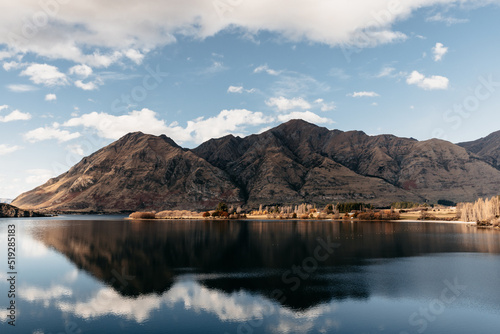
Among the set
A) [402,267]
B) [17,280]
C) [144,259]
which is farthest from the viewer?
[144,259]

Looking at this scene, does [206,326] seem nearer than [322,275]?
Yes

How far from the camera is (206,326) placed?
127ft

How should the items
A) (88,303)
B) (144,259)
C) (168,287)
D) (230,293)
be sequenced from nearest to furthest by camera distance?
(88,303), (230,293), (168,287), (144,259)

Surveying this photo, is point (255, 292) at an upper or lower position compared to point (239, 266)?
upper

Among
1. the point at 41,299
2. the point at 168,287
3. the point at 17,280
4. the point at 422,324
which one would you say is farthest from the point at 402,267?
the point at 17,280

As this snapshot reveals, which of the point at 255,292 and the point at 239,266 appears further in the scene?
the point at 239,266

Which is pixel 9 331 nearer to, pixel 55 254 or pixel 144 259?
pixel 144 259

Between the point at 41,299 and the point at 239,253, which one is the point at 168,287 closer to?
the point at 41,299

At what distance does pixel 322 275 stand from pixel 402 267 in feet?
63.5

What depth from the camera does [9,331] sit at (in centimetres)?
3703

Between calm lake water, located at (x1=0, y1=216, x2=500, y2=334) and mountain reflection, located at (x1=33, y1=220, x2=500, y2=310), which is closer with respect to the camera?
calm lake water, located at (x1=0, y1=216, x2=500, y2=334)

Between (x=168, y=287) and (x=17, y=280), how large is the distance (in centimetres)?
2970

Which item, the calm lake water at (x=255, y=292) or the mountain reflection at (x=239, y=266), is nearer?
the calm lake water at (x=255, y=292)

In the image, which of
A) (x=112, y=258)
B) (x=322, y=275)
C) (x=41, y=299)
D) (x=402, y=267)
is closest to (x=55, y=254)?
(x=112, y=258)
